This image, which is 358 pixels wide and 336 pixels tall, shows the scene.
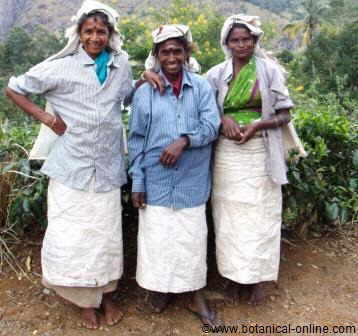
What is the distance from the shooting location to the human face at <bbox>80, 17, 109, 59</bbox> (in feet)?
7.75

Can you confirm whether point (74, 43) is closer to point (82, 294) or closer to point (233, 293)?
point (82, 294)

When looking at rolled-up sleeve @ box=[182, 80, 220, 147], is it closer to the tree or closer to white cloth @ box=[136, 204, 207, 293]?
white cloth @ box=[136, 204, 207, 293]

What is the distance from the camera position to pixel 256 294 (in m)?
2.90

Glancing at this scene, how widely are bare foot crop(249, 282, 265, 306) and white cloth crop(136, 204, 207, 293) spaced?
1.47 ft

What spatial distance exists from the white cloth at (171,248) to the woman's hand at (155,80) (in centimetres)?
66

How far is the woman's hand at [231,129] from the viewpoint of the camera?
2.56 m

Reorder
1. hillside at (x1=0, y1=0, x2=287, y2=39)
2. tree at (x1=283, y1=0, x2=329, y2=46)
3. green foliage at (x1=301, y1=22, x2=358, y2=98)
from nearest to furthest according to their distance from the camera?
1. green foliage at (x1=301, y1=22, x2=358, y2=98)
2. tree at (x1=283, y1=0, x2=329, y2=46)
3. hillside at (x1=0, y1=0, x2=287, y2=39)

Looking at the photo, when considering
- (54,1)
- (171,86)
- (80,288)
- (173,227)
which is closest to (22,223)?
(80,288)

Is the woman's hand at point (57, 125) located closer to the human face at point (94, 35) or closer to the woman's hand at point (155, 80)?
the human face at point (94, 35)

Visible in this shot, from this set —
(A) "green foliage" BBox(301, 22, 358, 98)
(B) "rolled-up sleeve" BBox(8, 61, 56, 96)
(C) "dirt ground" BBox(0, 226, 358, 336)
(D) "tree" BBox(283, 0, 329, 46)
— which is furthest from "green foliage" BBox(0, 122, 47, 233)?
(D) "tree" BBox(283, 0, 329, 46)

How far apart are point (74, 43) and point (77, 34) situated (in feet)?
0.16

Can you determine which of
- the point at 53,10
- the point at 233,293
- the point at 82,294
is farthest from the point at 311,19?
the point at 53,10

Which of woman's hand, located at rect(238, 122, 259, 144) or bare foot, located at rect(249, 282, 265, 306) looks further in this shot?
bare foot, located at rect(249, 282, 265, 306)

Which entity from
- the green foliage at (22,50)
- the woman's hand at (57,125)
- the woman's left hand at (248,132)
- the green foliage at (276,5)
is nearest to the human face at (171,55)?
the woman's left hand at (248,132)
